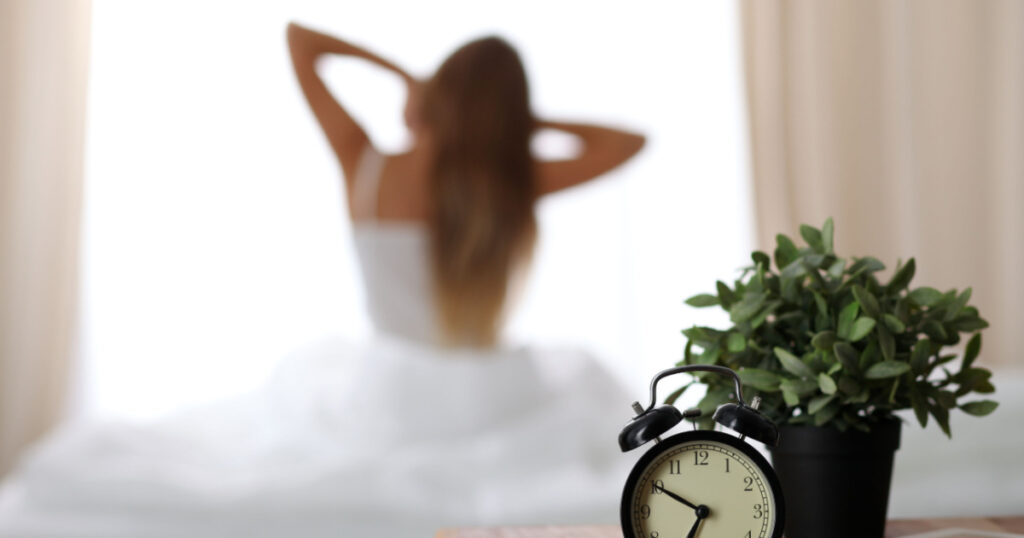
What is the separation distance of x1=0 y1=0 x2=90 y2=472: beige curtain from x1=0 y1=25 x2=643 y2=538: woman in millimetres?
437

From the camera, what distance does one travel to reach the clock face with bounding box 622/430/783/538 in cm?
57

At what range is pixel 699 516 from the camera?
564 mm

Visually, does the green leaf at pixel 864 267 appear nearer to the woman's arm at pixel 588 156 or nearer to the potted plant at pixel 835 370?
the potted plant at pixel 835 370

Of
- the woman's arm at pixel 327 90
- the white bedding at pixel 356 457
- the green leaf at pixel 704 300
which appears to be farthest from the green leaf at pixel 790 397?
the woman's arm at pixel 327 90

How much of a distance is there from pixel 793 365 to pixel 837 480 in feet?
0.31

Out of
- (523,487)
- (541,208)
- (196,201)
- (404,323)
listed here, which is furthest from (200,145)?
(523,487)

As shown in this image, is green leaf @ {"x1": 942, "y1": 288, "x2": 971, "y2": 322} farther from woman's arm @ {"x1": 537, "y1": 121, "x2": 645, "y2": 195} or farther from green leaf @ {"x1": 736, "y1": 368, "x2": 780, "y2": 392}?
woman's arm @ {"x1": 537, "y1": 121, "x2": 645, "y2": 195}

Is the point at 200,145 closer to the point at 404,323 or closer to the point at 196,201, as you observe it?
the point at 196,201

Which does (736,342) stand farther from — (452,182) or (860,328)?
(452,182)

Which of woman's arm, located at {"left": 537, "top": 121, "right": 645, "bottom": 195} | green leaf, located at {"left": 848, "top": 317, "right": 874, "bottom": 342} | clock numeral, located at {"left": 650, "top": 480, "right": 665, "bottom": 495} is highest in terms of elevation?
woman's arm, located at {"left": 537, "top": 121, "right": 645, "bottom": 195}

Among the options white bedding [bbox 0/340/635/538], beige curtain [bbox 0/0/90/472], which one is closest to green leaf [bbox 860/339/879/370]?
white bedding [bbox 0/340/635/538]

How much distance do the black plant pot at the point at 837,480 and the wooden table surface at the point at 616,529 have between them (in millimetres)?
55

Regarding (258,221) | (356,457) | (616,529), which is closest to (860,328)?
(616,529)

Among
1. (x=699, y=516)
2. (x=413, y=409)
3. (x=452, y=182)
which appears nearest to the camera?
(x=699, y=516)
